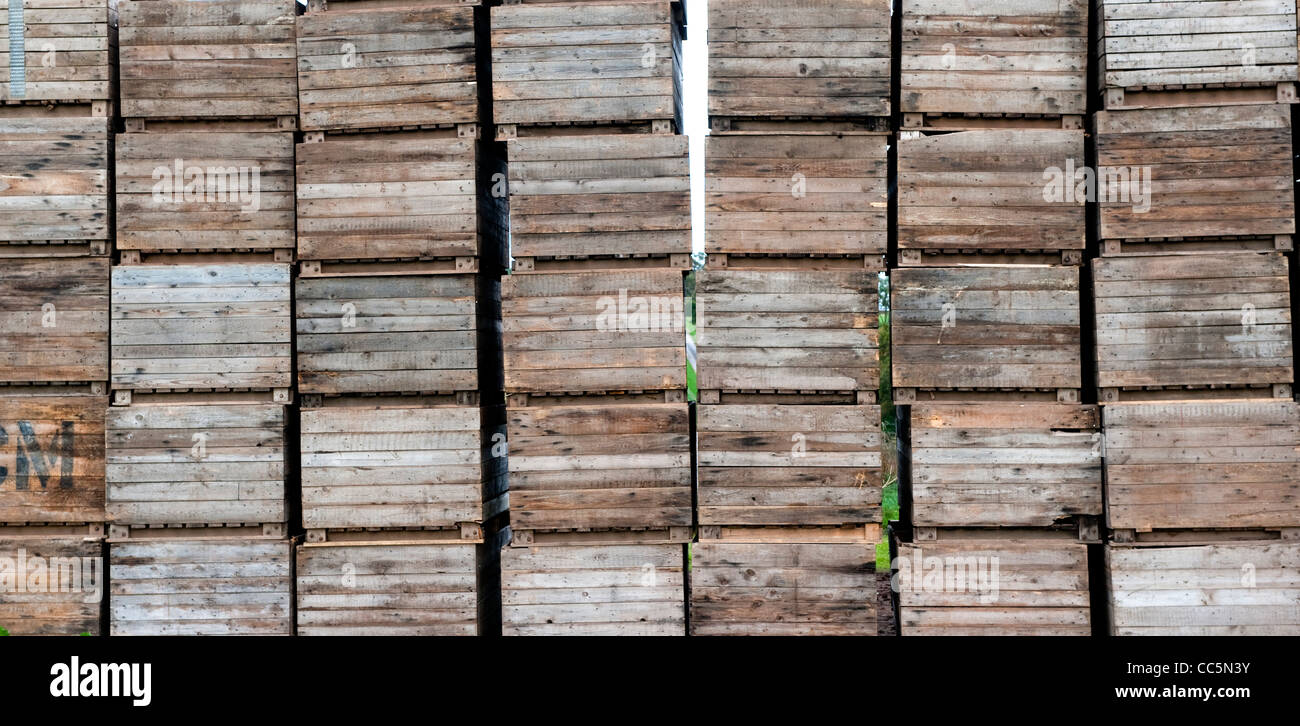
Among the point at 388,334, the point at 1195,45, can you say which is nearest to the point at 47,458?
the point at 388,334

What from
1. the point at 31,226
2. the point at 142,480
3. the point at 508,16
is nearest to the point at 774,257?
the point at 508,16

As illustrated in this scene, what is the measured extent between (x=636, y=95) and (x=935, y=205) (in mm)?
2037

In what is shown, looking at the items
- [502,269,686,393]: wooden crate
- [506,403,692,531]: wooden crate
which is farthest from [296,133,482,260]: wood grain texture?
[506,403,692,531]: wooden crate

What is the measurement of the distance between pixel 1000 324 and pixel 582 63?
10.3ft

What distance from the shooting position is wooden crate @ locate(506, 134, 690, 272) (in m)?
7.16

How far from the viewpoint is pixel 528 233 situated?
23.7ft

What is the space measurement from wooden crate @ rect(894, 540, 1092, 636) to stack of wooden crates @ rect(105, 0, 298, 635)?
163 inches

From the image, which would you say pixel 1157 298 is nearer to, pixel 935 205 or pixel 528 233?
pixel 935 205

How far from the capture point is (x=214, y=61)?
290 inches

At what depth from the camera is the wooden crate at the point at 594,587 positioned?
7117 millimetres

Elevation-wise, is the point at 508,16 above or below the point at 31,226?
above

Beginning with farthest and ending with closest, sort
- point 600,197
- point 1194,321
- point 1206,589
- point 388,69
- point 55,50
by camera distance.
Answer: point 55,50
point 388,69
point 600,197
point 1194,321
point 1206,589

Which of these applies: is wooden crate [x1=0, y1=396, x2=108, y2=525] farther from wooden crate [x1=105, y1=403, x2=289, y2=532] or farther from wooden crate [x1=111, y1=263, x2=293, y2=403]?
wooden crate [x1=111, y1=263, x2=293, y2=403]

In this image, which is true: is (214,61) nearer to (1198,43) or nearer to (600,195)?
(600,195)
